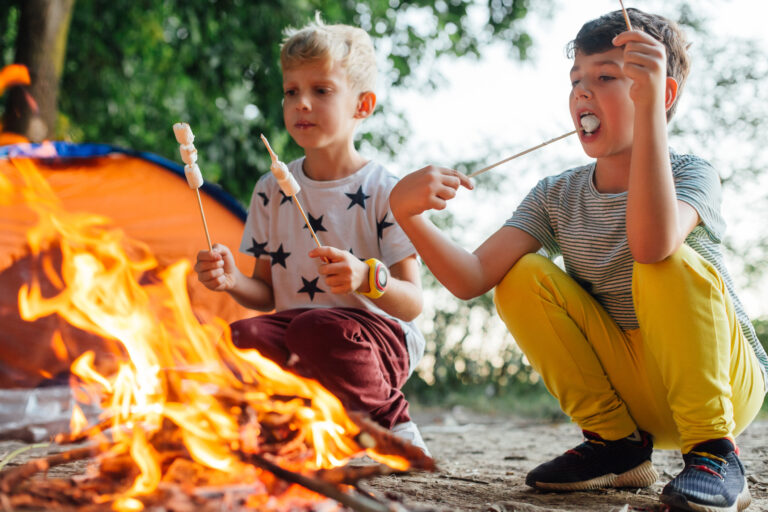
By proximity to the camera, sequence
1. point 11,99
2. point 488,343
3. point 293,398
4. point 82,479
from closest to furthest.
Answer: point 82,479 → point 293,398 → point 11,99 → point 488,343

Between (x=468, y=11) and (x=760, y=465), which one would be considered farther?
(x=468, y=11)

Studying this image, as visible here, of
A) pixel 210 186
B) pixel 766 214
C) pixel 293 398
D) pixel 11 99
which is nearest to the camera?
pixel 293 398

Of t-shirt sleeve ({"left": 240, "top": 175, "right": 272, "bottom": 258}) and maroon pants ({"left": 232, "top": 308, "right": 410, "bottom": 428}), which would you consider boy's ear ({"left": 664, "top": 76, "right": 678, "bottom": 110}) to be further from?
t-shirt sleeve ({"left": 240, "top": 175, "right": 272, "bottom": 258})

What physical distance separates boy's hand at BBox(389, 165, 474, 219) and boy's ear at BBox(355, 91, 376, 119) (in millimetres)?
683

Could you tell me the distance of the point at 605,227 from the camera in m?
1.96

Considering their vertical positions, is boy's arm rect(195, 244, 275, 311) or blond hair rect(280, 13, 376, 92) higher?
blond hair rect(280, 13, 376, 92)

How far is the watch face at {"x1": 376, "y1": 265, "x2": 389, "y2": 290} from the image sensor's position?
6.33 feet

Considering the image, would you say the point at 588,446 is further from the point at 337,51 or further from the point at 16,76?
the point at 16,76

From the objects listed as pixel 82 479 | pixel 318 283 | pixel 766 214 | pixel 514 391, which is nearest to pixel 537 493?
pixel 318 283

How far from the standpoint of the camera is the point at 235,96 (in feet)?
18.7

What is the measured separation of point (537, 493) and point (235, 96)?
4.51 meters

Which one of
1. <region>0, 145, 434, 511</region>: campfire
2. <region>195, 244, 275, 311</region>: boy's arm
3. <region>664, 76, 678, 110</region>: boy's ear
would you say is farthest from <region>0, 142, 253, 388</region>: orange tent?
<region>664, 76, 678, 110</region>: boy's ear

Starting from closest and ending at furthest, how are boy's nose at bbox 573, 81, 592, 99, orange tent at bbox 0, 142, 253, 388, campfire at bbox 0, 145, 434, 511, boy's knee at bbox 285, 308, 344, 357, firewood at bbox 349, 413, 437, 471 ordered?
campfire at bbox 0, 145, 434, 511
firewood at bbox 349, 413, 437, 471
boy's nose at bbox 573, 81, 592, 99
boy's knee at bbox 285, 308, 344, 357
orange tent at bbox 0, 142, 253, 388

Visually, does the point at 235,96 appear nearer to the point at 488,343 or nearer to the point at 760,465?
the point at 488,343
